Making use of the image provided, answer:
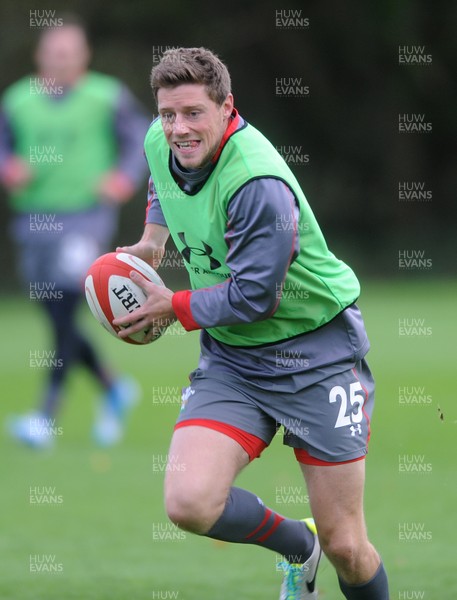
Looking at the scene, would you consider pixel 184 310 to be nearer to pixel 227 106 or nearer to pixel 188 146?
pixel 188 146

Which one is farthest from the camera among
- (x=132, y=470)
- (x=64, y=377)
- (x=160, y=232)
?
(x=64, y=377)

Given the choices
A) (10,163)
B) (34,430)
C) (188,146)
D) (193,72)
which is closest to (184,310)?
(188,146)

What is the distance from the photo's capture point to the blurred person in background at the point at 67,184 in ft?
26.9

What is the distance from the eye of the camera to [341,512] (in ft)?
13.8

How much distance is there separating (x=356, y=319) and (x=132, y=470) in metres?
3.38

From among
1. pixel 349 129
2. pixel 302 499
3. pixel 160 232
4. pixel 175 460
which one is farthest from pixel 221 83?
pixel 349 129

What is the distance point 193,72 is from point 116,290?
0.90 meters

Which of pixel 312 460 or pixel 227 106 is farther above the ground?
pixel 227 106

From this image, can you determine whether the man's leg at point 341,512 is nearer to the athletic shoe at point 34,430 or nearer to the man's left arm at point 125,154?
the athletic shoe at point 34,430

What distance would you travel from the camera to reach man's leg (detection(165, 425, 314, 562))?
158 inches

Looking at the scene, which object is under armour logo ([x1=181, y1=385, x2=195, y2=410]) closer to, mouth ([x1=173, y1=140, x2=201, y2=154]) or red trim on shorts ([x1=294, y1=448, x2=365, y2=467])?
red trim on shorts ([x1=294, y1=448, x2=365, y2=467])

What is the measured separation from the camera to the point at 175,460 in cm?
411

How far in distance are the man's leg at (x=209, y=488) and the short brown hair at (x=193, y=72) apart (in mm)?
1141

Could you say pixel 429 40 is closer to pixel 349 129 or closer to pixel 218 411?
pixel 349 129
